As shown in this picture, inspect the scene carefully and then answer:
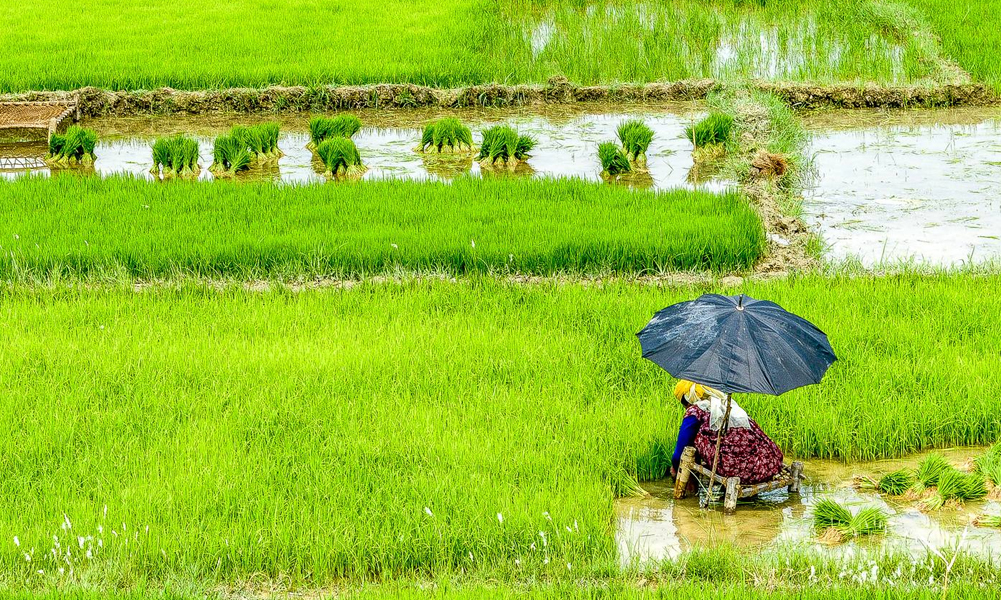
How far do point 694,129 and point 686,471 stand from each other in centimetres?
547

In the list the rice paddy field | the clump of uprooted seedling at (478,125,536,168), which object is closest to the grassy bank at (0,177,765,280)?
the rice paddy field

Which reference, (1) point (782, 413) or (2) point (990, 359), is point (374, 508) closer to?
(1) point (782, 413)

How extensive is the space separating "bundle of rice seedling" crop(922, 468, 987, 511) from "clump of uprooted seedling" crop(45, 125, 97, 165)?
23.9 feet

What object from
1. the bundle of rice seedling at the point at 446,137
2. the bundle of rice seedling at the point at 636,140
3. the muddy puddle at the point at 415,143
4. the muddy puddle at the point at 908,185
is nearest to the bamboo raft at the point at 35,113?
the muddy puddle at the point at 415,143

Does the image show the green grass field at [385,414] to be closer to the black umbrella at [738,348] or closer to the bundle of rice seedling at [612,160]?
the black umbrella at [738,348]

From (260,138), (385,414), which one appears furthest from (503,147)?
(385,414)

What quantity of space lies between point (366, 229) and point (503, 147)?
2382mm

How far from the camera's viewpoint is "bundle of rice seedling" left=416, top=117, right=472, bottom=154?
9258mm

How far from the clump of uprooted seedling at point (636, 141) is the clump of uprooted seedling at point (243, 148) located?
113 inches

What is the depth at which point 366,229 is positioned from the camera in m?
6.77

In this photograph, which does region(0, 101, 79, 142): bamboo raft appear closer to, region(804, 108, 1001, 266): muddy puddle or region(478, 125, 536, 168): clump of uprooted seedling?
region(478, 125, 536, 168): clump of uprooted seedling

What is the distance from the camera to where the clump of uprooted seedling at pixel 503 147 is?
882cm

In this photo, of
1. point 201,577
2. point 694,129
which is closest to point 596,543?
point 201,577

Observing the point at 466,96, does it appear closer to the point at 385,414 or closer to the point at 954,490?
the point at 385,414
